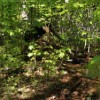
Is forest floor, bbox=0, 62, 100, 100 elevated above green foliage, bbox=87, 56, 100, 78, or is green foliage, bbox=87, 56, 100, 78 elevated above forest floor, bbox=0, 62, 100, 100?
green foliage, bbox=87, 56, 100, 78

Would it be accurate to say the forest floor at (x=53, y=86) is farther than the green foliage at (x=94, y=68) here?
Yes

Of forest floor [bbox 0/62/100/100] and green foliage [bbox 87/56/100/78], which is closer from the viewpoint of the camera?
green foliage [bbox 87/56/100/78]

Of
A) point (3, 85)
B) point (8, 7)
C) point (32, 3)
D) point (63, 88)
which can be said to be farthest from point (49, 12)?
point (3, 85)

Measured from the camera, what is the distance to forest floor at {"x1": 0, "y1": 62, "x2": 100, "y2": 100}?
24.6 ft

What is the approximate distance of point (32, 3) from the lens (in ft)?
28.2

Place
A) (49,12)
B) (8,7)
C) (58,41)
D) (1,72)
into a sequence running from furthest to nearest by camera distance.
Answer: (58,41) → (1,72) → (49,12) → (8,7)

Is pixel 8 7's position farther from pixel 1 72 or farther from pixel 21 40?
pixel 1 72

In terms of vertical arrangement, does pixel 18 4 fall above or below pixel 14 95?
above

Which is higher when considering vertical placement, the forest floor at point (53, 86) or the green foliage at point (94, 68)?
the green foliage at point (94, 68)

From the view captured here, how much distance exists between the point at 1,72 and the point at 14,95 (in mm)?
2042

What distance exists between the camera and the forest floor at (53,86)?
7.51 m

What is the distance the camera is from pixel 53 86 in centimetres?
827

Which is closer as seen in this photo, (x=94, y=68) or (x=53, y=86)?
(x=94, y=68)

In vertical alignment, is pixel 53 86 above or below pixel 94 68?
below
